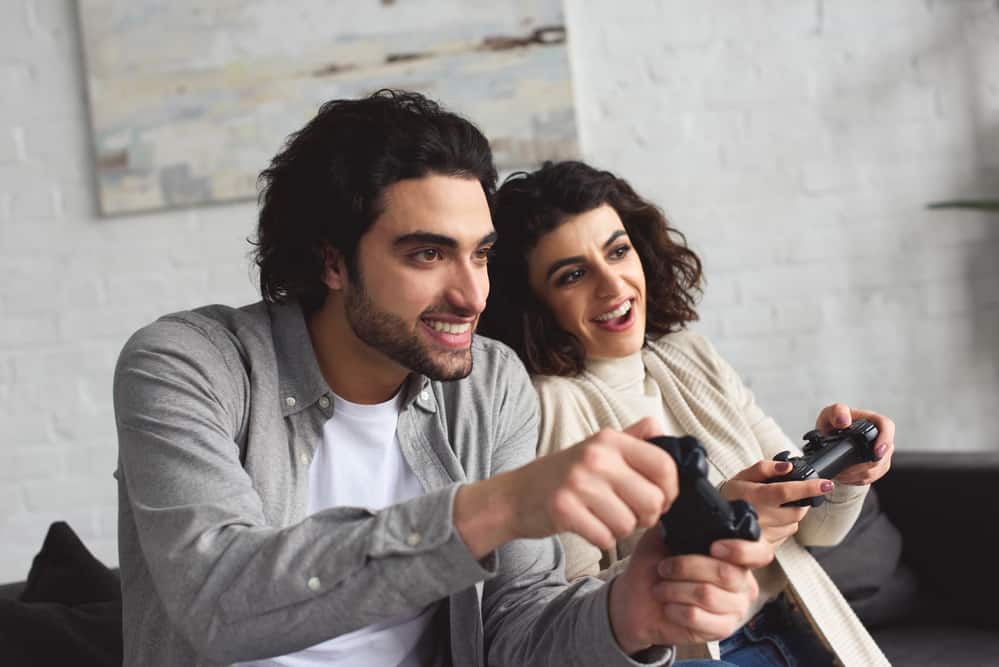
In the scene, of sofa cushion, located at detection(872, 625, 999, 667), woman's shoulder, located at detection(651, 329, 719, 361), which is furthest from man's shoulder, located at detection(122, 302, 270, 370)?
sofa cushion, located at detection(872, 625, 999, 667)

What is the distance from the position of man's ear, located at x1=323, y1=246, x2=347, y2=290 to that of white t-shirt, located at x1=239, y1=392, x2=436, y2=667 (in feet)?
0.51

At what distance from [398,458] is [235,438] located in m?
0.22

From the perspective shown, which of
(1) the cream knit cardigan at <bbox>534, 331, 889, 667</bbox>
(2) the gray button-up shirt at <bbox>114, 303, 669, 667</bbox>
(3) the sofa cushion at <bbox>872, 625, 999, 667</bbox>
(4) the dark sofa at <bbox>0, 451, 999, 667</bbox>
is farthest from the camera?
(4) the dark sofa at <bbox>0, 451, 999, 667</bbox>

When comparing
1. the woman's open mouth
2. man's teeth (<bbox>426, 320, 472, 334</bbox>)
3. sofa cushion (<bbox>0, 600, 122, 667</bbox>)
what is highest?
man's teeth (<bbox>426, 320, 472, 334</bbox>)

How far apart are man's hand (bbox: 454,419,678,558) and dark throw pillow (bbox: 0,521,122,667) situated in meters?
0.89

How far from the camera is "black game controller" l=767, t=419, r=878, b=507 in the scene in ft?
4.39

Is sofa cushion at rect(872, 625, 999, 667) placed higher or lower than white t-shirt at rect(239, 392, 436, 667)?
lower

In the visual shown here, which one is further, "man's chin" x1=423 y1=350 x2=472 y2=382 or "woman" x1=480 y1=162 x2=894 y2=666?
"woman" x1=480 y1=162 x2=894 y2=666

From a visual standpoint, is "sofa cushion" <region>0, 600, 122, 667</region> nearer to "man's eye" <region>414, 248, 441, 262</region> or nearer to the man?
the man

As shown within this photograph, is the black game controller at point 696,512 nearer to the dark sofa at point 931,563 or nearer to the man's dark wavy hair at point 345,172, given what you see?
the man's dark wavy hair at point 345,172

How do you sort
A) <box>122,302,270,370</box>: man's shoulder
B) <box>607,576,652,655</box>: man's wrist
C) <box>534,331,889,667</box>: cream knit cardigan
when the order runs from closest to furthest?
<box>607,576,652,655</box>: man's wrist, <box>122,302,270,370</box>: man's shoulder, <box>534,331,889,667</box>: cream knit cardigan

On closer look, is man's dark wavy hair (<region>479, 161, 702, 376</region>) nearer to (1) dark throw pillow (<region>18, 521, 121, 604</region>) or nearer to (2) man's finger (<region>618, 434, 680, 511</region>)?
(1) dark throw pillow (<region>18, 521, 121, 604</region>)

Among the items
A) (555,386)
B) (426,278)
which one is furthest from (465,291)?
(555,386)

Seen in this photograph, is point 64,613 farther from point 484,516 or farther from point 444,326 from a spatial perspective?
point 484,516
